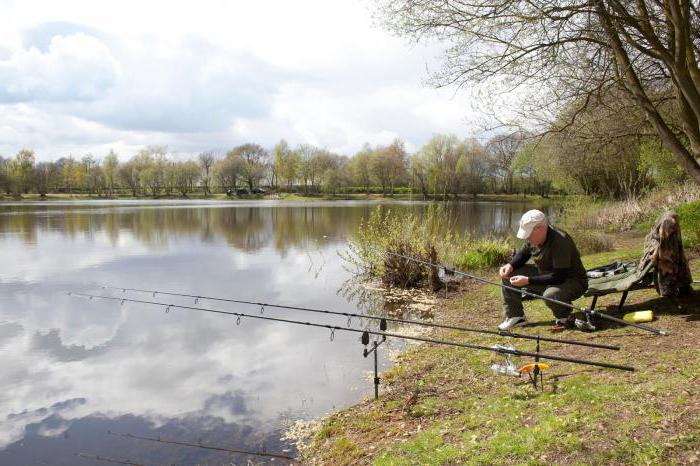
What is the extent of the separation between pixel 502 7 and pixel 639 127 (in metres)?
6.72

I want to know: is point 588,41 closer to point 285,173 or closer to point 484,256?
point 484,256

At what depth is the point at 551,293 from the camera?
5.96 m

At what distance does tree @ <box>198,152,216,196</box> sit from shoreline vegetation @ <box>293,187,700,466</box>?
87.6m

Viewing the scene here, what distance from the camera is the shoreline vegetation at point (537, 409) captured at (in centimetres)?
335

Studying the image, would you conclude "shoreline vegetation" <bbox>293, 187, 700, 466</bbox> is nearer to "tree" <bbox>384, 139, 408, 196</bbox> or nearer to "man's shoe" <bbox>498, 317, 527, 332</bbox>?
"man's shoe" <bbox>498, 317, 527, 332</bbox>

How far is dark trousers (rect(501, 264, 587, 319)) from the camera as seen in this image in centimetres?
595

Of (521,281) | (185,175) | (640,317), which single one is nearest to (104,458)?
(521,281)

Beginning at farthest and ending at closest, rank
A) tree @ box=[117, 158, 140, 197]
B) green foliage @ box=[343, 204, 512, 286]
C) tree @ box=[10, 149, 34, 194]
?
tree @ box=[117, 158, 140, 197], tree @ box=[10, 149, 34, 194], green foliage @ box=[343, 204, 512, 286]

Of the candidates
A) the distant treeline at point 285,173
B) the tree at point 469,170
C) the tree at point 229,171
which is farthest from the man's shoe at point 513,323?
the tree at point 229,171

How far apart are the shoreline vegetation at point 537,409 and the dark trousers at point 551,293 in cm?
32

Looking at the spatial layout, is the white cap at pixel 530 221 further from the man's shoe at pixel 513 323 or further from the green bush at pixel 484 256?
the green bush at pixel 484 256

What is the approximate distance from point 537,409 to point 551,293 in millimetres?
2158

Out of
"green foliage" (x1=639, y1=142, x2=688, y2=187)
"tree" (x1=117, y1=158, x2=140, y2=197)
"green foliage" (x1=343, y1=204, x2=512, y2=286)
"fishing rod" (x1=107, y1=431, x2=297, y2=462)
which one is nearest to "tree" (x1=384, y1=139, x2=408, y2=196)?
"tree" (x1=117, y1=158, x2=140, y2=197)

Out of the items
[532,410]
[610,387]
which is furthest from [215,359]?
[610,387]
